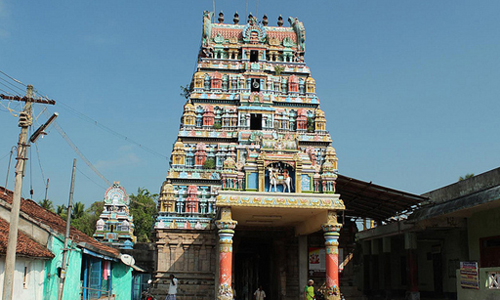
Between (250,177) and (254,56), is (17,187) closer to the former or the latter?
(250,177)

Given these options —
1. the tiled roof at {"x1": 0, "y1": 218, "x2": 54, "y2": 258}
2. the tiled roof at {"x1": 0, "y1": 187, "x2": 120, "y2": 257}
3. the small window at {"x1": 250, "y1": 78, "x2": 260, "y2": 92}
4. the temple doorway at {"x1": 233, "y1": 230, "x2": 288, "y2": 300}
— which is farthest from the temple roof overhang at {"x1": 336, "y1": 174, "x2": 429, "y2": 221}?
the tiled roof at {"x1": 0, "y1": 218, "x2": 54, "y2": 258}

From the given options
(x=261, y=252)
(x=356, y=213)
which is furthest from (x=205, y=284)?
(x=356, y=213)

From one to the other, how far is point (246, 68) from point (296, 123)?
5537 millimetres

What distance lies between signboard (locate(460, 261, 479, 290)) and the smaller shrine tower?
25256 millimetres

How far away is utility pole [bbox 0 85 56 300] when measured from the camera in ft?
48.1

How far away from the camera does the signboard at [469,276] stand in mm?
18234

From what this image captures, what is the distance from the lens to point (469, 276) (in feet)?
61.4

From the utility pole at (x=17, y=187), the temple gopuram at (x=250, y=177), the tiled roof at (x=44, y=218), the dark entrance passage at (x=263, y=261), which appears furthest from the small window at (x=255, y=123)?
the utility pole at (x=17, y=187)

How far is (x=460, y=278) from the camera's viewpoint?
19359mm

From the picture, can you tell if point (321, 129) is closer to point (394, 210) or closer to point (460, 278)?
point (394, 210)

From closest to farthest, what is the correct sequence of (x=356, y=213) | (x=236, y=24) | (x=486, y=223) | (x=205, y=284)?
(x=486, y=223), (x=205, y=284), (x=356, y=213), (x=236, y=24)

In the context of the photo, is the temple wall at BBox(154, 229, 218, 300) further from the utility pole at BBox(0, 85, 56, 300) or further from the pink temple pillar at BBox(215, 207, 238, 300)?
the utility pole at BBox(0, 85, 56, 300)

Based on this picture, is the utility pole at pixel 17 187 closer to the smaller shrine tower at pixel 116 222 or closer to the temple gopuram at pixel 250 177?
the temple gopuram at pixel 250 177

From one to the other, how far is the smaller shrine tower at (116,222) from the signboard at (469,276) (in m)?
25.3
